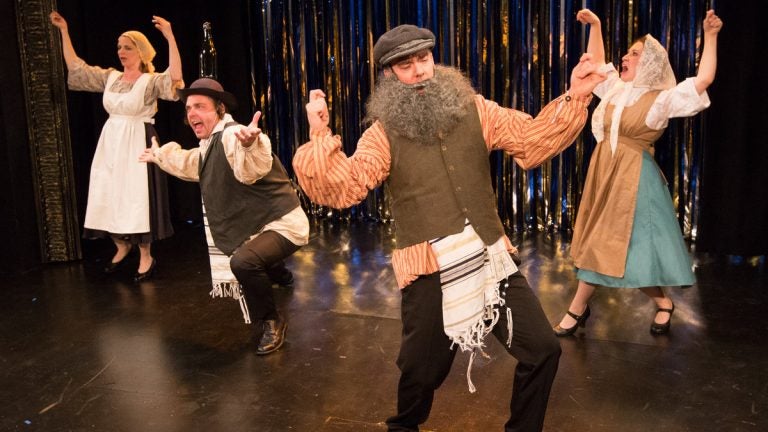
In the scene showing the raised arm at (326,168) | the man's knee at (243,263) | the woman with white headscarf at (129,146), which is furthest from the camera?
the woman with white headscarf at (129,146)

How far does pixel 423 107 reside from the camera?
2100 millimetres

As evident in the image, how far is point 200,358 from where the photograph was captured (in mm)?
3436

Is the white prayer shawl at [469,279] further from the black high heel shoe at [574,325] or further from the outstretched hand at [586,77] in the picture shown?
the black high heel shoe at [574,325]

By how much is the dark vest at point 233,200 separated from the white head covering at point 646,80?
1.56 meters

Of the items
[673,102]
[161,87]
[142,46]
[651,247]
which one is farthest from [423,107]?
[142,46]

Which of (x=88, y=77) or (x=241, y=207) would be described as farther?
(x=88, y=77)

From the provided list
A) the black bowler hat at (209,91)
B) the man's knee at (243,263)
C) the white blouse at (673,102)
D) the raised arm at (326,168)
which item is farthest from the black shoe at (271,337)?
the white blouse at (673,102)

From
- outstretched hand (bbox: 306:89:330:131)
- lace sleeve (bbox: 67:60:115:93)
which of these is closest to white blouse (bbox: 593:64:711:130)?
outstretched hand (bbox: 306:89:330:131)

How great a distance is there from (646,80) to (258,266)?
1.94 meters

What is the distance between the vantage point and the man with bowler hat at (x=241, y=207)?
11.1 feet

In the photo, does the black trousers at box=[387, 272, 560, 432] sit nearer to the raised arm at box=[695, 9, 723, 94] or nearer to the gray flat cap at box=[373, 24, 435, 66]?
the gray flat cap at box=[373, 24, 435, 66]

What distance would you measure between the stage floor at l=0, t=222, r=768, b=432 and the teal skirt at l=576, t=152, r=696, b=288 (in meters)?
0.32

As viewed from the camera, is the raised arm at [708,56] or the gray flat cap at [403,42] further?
the raised arm at [708,56]

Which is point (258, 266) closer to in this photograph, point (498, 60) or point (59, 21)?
point (59, 21)
